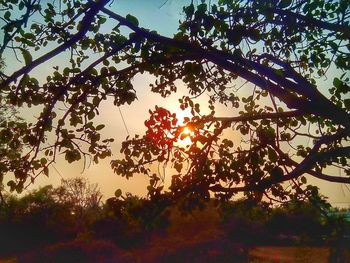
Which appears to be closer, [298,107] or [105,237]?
[298,107]

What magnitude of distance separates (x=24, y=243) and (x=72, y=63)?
103ft

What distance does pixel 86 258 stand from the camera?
22.4 m

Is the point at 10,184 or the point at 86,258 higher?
the point at 10,184

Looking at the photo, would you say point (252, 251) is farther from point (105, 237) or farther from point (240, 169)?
point (240, 169)

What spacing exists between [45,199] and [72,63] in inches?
1250

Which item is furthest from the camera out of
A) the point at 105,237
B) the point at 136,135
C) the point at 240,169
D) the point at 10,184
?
the point at 105,237

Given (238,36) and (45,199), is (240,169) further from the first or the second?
(45,199)

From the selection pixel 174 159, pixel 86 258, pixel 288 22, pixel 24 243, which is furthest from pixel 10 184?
pixel 24 243

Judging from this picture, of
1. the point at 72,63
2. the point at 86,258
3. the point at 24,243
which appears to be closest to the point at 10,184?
the point at 72,63

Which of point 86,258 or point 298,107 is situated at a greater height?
point 298,107

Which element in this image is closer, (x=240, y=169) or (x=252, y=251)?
(x=240, y=169)

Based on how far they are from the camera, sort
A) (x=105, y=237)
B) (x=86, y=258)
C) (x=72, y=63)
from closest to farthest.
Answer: (x=72, y=63) → (x=86, y=258) → (x=105, y=237)

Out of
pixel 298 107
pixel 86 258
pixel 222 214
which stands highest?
pixel 298 107

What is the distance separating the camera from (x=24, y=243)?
1248 inches
